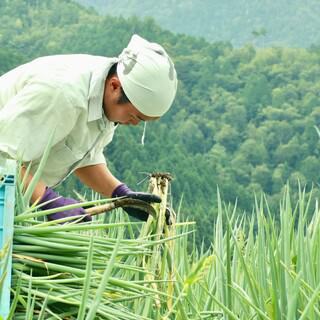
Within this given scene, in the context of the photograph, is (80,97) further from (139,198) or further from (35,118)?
(139,198)

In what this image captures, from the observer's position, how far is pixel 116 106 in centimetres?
304

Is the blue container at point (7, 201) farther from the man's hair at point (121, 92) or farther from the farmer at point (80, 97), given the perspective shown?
the man's hair at point (121, 92)

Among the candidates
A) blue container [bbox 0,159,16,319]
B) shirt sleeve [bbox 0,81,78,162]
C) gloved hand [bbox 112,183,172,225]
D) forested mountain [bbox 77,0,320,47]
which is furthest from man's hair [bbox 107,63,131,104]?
forested mountain [bbox 77,0,320,47]

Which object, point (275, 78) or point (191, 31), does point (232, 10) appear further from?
point (275, 78)

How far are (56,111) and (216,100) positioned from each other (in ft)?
129

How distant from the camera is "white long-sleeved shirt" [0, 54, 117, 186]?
2.69 m

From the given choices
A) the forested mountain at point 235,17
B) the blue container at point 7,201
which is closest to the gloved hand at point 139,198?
the blue container at point 7,201

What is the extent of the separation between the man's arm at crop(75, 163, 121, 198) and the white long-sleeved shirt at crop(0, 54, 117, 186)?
0.26m

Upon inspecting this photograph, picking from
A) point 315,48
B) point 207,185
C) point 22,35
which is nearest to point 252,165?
point 207,185

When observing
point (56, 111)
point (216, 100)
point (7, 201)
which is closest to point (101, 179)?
point (56, 111)

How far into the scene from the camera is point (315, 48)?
50.1 m

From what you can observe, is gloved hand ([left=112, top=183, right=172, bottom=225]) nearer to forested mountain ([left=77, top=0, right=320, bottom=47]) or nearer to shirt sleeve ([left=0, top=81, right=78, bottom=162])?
shirt sleeve ([left=0, top=81, right=78, bottom=162])

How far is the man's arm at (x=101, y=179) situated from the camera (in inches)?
137

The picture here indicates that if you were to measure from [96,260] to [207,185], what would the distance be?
2461 centimetres
